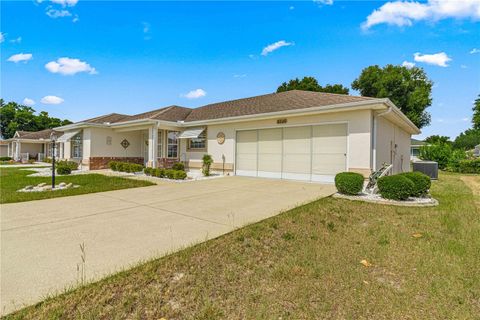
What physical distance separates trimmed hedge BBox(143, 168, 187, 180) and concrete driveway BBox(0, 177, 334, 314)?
402 cm

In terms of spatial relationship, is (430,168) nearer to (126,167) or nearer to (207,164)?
(207,164)

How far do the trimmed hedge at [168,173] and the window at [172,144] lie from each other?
3116 mm

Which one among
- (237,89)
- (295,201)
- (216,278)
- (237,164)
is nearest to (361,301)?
(216,278)

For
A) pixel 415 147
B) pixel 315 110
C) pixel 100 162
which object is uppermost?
pixel 315 110

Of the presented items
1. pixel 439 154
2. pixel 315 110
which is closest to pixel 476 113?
pixel 439 154

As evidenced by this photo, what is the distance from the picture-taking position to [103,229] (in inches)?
181

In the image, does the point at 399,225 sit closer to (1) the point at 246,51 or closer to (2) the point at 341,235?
(2) the point at 341,235

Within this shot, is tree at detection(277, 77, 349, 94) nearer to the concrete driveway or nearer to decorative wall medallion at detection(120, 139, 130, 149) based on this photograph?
decorative wall medallion at detection(120, 139, 130, 149)

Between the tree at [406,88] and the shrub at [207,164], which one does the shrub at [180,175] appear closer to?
the shrub at [207,164]

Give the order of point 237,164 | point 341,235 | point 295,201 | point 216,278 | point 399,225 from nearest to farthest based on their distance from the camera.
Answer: point 216,278 → point 341,235 → point 399,225 → point 295,201 → point 237,164

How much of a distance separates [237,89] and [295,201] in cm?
1840

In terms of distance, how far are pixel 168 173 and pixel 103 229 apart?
8.37 metres

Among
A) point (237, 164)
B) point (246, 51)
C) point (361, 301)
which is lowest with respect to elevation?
point (361, 301)

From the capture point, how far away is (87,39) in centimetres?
1360
